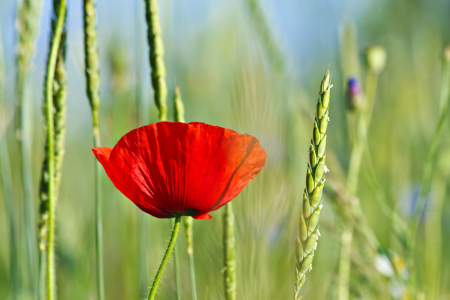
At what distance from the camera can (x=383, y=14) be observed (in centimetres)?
166

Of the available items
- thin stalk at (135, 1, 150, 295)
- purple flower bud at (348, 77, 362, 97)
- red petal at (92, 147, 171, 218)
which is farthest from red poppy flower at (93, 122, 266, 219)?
purple flower bud at (348, 77, 362, 97)

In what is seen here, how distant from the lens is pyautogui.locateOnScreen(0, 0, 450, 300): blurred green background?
33 centimetres

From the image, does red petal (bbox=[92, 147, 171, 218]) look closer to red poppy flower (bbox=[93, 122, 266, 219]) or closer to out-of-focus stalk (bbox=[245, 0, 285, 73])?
red poppy flower (bbox=[93, 122, 266, 219])

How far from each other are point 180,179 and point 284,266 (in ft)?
0.48

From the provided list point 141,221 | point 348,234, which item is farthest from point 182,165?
point 348,234

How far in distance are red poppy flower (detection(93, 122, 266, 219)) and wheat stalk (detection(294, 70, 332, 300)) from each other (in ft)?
0.14

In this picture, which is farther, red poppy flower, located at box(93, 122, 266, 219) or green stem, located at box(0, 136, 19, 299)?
green stem, located at box(0, 136, 19, 299)

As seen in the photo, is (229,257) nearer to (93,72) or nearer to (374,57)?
(93,72)

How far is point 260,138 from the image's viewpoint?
0.30m

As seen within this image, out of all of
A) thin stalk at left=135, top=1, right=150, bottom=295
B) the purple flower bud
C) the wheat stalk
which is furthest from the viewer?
the purple flower bud

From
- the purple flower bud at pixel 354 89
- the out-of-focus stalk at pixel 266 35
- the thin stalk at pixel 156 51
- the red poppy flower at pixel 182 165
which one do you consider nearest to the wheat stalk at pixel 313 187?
the red poppy flower at pixel 182 165

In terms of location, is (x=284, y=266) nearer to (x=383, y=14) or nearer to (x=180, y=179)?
(x=180, y=179)

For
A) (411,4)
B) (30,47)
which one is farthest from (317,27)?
(411,4)

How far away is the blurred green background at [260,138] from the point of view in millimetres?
326
